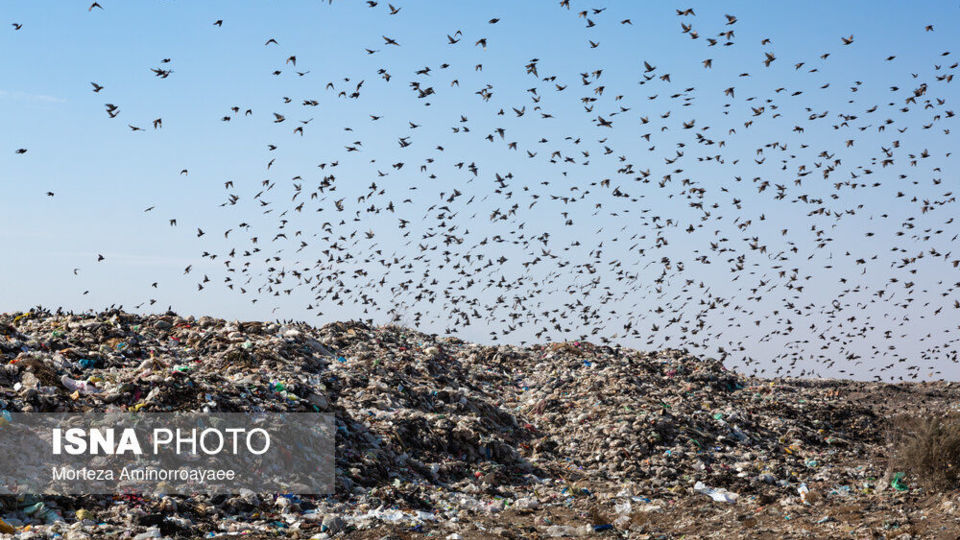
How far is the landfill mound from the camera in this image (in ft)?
27.3

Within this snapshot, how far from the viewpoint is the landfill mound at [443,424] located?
8312mm

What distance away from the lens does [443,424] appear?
38.8 ft

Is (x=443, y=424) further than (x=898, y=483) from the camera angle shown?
Yes

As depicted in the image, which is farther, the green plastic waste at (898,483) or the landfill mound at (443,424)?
the green plastic waste at (898,483)

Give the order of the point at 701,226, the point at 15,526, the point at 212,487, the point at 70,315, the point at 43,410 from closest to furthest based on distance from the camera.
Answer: the point at 15,526, the point at 212,487, the point at 43,410, the point at 70,315, the point at 701,226

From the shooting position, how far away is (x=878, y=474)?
37.7 ft

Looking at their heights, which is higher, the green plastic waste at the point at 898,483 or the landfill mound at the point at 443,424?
the landfill mound at the point at 443,424

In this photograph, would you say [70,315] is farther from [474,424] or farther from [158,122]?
[474,424]

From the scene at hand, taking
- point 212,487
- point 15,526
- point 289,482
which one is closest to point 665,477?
point 289,482

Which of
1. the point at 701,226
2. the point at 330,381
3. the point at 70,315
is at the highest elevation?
the point at 701,226

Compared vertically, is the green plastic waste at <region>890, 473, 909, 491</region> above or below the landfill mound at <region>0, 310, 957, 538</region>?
below

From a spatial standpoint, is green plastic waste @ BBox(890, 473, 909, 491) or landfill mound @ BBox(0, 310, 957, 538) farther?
green plastic waste @ BBox(890, 473, 909, 491)

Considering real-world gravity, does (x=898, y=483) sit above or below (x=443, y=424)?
below

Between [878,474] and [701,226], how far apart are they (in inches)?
229
